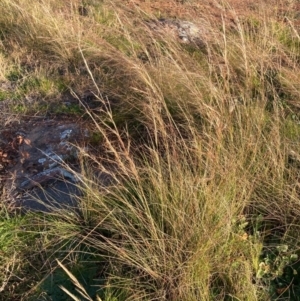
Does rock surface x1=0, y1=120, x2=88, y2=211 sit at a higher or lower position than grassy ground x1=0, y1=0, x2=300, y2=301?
lower

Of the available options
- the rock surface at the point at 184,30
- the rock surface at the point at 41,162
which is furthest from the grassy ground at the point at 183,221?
the rock surface at the point at 184,30

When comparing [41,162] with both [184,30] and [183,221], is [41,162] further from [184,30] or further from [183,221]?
[184,30]

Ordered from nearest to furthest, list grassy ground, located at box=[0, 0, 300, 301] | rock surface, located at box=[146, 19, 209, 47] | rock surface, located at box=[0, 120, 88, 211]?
1. grassy ground, located at box=[0, 0, 300, 301]
2. rock surface, located at box=[0, 120, 88, 211]
3. rock surface, located at box=[146, 19, 209, 47]

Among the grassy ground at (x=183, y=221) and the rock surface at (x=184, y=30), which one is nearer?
the grassy ground at (x=183, y=221)

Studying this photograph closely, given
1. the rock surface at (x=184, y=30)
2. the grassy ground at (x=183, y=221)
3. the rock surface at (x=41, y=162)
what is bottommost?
the rock surface at (x=184, y=30)

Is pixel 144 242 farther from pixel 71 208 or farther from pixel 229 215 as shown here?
pixel 71 208

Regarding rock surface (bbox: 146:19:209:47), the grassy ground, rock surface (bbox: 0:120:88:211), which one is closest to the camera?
the grassy ground

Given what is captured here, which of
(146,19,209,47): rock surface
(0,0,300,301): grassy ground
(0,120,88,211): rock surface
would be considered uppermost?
(0,0,300,301): grassy ground

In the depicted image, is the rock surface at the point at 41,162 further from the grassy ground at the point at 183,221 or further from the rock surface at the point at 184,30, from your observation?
the rock surface at the point at 184,30

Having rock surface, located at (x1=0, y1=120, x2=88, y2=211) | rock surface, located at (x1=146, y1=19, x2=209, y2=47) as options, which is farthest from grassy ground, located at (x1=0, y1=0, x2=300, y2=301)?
rock surface, located at (x1=146, y1=19, x2=209, y2=47)

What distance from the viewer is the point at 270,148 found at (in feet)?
8.71

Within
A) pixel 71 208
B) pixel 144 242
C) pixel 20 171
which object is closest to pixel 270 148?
pixel 144 242

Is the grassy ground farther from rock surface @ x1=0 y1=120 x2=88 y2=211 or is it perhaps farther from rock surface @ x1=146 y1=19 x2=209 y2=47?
rock surface @ x1=146 y1=19 x2=209 y2=47

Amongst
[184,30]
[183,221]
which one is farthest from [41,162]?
[184,30]
